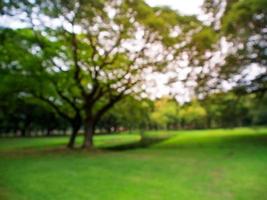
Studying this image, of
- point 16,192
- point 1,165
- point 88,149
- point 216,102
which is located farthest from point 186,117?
point 16,192

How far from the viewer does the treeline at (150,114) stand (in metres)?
33.0

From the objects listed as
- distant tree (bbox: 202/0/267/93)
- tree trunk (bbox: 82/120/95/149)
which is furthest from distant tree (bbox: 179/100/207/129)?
tree trunk (bbox: 82/120/95/149)

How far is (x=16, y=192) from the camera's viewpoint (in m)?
11.4

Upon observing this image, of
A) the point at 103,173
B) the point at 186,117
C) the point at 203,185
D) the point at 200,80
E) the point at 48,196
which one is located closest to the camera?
the point at 48,196

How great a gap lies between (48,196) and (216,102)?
74.8 ft

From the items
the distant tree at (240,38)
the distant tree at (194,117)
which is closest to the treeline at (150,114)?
the distant tree at (194,117)

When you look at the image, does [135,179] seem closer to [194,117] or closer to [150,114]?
[150,114]

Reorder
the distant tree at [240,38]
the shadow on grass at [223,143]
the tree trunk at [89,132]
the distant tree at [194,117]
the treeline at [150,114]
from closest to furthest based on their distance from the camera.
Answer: the distant tree at [240,38] → the tree trunk at [89,132] → the shadow on grass at [223,143] → the treeline at [150,114] → the distant tree at [194,117]

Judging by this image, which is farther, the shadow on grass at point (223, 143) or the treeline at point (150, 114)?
the treeline at point (150, 114)

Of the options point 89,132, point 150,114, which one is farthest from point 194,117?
point 89,132

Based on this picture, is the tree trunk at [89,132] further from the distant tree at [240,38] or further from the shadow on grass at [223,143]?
the distant tree at [240,38]

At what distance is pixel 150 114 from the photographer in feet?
221

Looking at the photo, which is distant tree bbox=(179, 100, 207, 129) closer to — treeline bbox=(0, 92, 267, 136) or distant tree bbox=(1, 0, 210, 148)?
treeline bbox=(0, 92, 267, 136)

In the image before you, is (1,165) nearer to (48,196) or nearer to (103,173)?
(103,173)
